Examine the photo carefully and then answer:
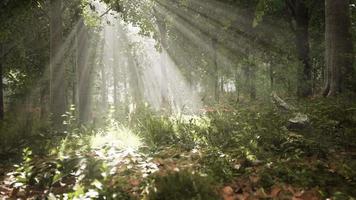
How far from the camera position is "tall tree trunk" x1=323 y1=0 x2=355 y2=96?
10.6 m

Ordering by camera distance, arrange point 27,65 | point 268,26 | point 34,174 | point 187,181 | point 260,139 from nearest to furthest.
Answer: point 187,181, point 34,174, point 260,139, point 27,65, point 268,26

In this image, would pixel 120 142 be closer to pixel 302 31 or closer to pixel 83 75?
pixel 83 75

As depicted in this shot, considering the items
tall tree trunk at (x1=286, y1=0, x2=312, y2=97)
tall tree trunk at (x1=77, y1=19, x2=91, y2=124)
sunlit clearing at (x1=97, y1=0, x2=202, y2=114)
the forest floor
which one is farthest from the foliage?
sunlit clearing at (x1=97, y1=0, x2=202, y2=114)

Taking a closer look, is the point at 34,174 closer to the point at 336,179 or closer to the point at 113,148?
the point at 113,148

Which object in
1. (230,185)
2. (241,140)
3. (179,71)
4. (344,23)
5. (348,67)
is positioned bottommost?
(230,185)

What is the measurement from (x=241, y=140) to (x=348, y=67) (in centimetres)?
557

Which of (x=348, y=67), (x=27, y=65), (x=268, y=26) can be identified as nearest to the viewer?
(x=348, y=67)

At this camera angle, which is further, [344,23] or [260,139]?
[344,23]

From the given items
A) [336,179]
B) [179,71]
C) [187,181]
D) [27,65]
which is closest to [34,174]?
[187,181]

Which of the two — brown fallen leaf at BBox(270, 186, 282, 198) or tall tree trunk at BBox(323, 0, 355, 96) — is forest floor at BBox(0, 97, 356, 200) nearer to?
brown fallen leaf at BBox(270, 186, 282, 198)

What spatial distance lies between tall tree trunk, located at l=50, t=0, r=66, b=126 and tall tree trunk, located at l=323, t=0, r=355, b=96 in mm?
8250

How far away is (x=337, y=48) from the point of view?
36.0 feet

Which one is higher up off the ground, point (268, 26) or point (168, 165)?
point (268, 26)

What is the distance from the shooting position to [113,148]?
741cm
